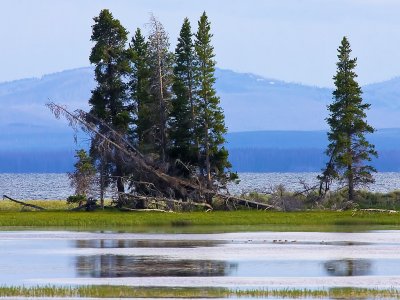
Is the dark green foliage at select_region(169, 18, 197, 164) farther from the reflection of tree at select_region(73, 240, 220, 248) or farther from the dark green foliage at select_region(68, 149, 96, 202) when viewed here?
the reflection of tree at select_region(73, 240, 220, 248)

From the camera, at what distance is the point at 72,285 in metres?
39.6

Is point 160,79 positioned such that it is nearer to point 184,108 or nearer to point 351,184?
point 184,108

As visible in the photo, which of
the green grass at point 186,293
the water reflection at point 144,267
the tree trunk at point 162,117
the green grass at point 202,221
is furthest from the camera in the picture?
the tree trunk at point 162,117

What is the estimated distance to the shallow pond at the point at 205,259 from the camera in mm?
41312

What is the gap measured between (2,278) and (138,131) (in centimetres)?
4747

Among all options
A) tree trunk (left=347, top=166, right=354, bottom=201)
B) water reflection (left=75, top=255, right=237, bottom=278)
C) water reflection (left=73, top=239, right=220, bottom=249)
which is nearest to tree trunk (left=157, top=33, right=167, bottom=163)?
tree trunk (left=347, top=166, right=354, bottom=201)

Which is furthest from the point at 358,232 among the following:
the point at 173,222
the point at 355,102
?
the point at 355,102

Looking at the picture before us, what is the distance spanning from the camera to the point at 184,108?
291 feet

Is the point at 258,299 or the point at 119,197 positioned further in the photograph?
the point at 119,197

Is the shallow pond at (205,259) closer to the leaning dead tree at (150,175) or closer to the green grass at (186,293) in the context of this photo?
the green grass at (186,293)

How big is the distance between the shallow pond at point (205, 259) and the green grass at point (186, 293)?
1.77 m

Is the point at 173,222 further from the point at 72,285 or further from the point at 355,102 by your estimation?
the point at 72,285

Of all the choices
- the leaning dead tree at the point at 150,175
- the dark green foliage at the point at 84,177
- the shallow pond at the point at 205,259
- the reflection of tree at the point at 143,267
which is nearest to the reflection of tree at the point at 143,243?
the shallow pond at the point at 205,259

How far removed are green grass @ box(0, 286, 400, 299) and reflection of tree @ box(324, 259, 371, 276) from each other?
5644 millimetres
